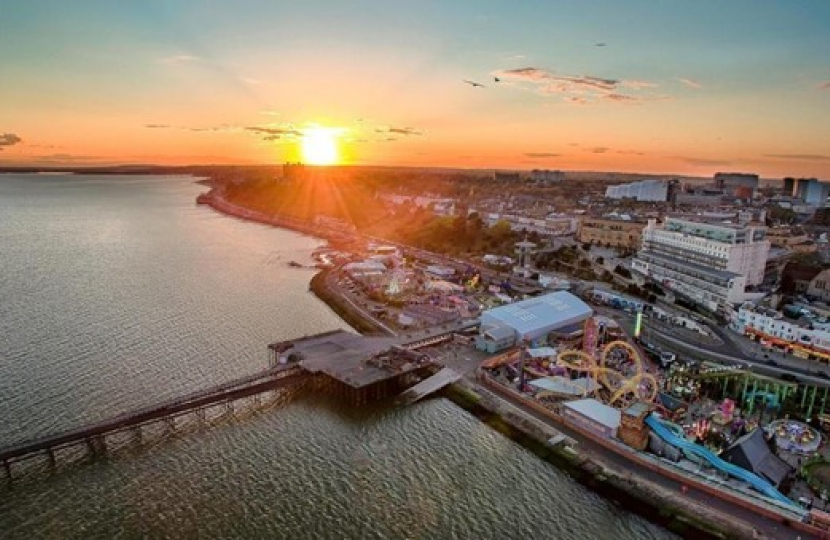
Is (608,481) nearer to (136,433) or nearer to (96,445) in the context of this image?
(136,433)

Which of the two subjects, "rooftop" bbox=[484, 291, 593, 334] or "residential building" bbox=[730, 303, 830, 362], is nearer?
"residential building" bbox=[730, 303, 830, 362]

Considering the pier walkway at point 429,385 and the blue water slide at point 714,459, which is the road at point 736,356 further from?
the pier walkway at point 429,385

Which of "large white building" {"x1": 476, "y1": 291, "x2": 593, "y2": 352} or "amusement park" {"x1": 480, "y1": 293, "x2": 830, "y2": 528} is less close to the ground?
"large white building" {"x1": 476, "y1": 291, "x2": 593, "y2": 352}

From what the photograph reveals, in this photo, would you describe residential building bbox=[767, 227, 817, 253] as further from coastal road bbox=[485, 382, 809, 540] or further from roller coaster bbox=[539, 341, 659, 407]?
coastal road bbox=[485, 382, 809, 540]

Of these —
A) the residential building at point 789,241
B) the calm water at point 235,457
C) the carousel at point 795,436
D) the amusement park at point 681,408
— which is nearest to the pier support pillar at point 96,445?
the calm water at point 235,457

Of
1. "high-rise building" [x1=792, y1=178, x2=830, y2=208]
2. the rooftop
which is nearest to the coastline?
the rooftop

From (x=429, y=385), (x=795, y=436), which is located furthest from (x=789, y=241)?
(x=429, y=385)
